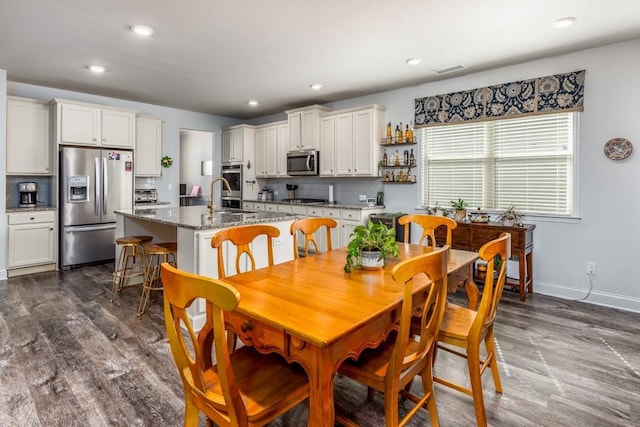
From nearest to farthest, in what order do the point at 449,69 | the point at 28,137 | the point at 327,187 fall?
the point at 449,69
the point at 28,137
the point at 327,187

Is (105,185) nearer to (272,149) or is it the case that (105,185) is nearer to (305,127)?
(272,149)

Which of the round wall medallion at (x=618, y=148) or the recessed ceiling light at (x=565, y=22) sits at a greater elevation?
the recessed ceiling light at (x=565, y=22)

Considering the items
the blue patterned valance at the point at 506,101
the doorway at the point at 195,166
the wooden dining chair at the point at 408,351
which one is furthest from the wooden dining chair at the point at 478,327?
the doorway at the point at 195,166

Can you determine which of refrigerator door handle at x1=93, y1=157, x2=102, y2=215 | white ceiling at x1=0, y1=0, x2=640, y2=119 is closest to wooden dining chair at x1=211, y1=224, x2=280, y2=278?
white ceiling at x1=0, y1=0, x2=640, y2=119

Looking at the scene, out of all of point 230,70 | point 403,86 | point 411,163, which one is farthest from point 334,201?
point 230,70

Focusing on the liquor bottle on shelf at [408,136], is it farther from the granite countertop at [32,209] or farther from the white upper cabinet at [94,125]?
the granite countertop at [32,209]

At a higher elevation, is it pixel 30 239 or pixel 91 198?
pixel 91 198

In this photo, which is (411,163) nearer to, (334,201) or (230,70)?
(334,201)

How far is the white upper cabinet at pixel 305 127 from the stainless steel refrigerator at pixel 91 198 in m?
2.53

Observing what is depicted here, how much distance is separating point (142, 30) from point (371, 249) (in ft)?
9.33

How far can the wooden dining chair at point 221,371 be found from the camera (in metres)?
1.10

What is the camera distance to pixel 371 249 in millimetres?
2020

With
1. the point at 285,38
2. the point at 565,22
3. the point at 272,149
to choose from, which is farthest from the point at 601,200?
the point at 272,149

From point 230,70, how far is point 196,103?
205 centimetres
